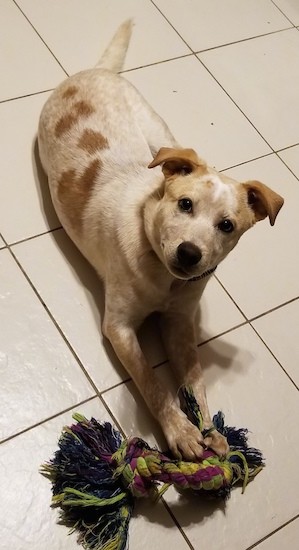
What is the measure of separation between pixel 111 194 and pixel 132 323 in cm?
34

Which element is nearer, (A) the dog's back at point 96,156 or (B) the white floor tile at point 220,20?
(A) the dog's back at point 96,156

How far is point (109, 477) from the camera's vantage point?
140cm

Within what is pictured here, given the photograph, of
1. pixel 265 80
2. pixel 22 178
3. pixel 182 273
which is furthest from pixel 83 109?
pixel 265 80

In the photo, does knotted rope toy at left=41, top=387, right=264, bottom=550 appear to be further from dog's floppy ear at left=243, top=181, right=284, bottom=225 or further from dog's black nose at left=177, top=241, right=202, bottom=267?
dog's floppy ear at left=243, top=181, right=284, bottom=225

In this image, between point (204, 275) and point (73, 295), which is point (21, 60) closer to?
point (73, 295)

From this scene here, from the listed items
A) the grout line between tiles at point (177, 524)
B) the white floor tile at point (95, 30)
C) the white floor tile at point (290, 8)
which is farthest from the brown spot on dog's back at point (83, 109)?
the white floor tile at point (290, 8)

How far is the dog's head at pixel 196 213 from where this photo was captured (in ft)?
4.36

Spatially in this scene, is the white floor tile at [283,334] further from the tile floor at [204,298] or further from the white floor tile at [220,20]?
the white floor tile at [220,20]

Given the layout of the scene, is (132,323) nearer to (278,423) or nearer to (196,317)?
(196,317)

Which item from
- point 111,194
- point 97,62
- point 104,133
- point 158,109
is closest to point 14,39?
point 97,62

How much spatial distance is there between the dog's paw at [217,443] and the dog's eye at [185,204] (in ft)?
1.79

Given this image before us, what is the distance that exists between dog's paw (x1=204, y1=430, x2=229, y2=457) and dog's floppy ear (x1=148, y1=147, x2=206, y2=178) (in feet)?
2.07

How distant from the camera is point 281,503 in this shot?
156cm

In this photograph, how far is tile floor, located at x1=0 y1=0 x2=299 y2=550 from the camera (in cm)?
147
